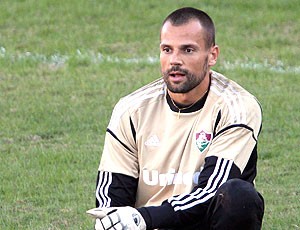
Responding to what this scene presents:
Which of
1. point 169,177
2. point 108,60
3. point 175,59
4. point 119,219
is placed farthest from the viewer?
point 108,60

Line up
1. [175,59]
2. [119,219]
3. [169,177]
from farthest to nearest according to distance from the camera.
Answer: [169,177]
[175,59]
[119,219]

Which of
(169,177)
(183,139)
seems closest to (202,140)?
(183,139)

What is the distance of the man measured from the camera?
539 centimetres

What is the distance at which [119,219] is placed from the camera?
5109 millimetres

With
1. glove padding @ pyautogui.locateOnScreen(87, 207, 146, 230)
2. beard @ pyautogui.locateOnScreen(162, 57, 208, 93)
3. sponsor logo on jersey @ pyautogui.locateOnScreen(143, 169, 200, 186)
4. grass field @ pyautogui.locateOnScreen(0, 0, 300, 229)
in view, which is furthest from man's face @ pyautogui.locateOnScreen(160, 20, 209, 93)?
grass field @ pyautogui.locateOnScreen(0, 0, 300, 229)

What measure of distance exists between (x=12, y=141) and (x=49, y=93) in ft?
5.15

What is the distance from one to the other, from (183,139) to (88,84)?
5.70 metres

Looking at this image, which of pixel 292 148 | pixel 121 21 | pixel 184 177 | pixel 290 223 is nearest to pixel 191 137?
pixel 184 177

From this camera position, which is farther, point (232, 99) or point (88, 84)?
point (88, 84)

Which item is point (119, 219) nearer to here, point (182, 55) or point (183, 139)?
point (183, 139)

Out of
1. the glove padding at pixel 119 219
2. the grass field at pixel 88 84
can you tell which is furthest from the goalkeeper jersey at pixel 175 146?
the grass field at pixel 88 84

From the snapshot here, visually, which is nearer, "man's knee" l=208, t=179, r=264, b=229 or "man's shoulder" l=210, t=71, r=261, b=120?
"man's knee" l=208, t=179, r=264, b=229

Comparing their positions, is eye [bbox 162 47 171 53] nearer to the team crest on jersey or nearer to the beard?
the beard

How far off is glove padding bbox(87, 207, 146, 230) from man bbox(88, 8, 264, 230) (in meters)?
0.09
